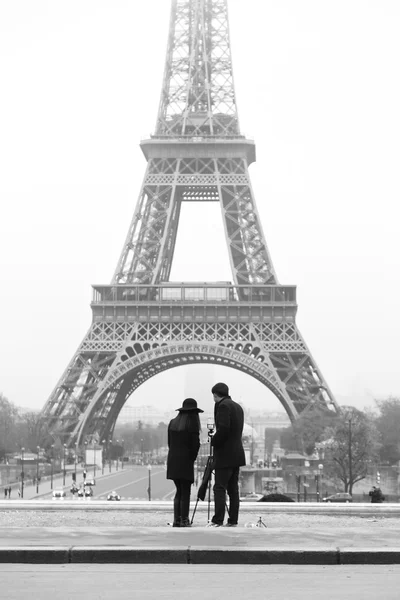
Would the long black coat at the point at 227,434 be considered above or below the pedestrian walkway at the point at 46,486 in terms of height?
above

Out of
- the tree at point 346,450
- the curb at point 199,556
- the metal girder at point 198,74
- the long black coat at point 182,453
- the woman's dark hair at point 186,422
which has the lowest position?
the curb at point 199,556

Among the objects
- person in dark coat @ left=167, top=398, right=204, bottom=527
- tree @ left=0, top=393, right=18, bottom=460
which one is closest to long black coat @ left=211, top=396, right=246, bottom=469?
person in dark coat @ left=167, top=398, right=204, bottom=527

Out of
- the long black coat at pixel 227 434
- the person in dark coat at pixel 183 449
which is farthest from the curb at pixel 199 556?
the person in dark coat at pixel 183 449

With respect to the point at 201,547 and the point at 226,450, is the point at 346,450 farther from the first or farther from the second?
the point at 201,547

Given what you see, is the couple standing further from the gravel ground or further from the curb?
the curb

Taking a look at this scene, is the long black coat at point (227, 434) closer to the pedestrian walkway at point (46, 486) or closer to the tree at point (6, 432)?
the pedestrian walkway at point (46, 486)
